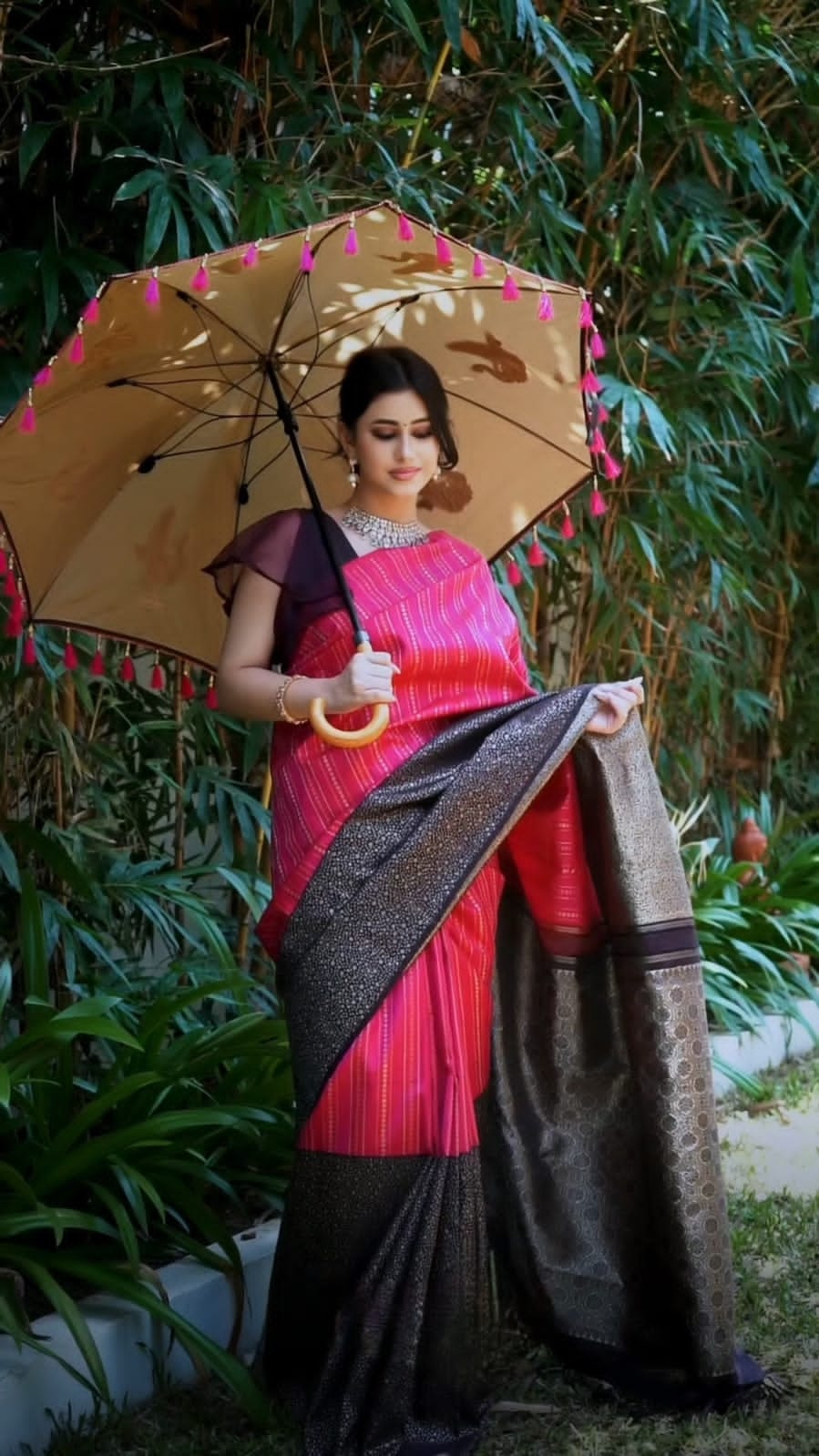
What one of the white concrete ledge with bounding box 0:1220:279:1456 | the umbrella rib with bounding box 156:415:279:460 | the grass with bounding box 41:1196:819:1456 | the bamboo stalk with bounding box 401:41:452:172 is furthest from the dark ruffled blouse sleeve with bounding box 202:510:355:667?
the bamboo stalk with bounding box 401:41:452:172

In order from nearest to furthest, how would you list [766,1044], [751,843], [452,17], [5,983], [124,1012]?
[5,983], [452,17], [124,1012], [766,1044], [751,843]

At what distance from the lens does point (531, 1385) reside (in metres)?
2.55

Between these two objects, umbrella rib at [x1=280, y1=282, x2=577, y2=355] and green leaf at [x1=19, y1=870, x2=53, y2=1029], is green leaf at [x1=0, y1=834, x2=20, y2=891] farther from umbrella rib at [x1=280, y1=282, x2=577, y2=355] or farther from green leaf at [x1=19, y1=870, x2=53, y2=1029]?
umbrella rib at [x1=280, y1=282, x2=577, y2=355]

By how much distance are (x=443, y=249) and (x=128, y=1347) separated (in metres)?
1.63

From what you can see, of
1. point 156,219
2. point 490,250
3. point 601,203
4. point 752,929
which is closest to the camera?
point 156,219

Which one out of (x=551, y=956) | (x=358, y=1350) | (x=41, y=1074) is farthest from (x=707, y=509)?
(x=358, y=1350)

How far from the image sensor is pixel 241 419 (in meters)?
2.63

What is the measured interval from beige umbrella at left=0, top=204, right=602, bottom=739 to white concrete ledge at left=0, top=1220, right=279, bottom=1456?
3.18 feet

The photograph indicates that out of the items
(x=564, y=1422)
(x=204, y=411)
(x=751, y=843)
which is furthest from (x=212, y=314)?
(x=751, y=843)

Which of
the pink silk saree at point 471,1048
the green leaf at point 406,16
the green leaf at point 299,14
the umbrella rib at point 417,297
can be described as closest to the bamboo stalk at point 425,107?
the green leaf at point 406,16

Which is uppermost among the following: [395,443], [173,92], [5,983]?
[173,92]

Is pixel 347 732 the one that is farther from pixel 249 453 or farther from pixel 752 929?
pixel 752 929

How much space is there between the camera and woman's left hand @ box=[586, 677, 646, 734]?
2.41 meters

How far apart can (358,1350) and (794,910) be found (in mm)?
2922
